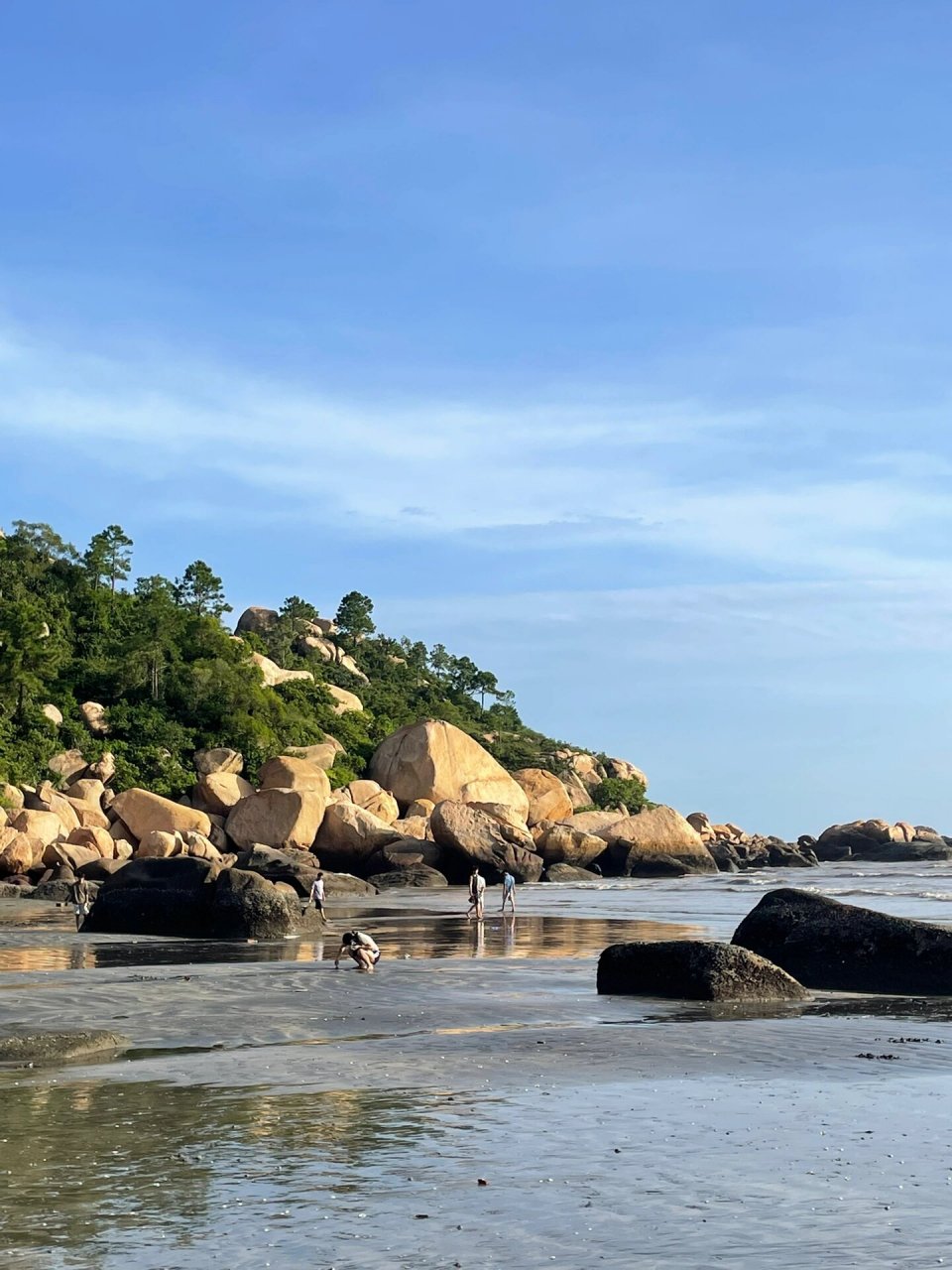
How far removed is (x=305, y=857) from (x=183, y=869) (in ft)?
56.1

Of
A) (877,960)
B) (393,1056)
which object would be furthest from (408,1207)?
(877,960)

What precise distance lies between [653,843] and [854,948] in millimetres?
45713

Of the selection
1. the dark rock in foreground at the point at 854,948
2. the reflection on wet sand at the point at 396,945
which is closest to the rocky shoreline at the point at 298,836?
the reflection on wet sand at the point at 396,945

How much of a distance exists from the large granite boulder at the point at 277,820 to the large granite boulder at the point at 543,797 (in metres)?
17.9

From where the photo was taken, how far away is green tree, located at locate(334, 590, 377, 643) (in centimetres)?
10971

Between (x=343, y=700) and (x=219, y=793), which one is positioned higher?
(x=343, y=700)

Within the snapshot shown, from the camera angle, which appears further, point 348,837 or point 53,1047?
point 348,837

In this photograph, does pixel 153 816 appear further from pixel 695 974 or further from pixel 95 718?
pixel 695 974

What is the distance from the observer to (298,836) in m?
51.3

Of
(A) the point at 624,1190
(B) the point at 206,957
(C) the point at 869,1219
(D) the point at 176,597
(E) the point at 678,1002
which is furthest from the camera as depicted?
(D) the point at 176,597

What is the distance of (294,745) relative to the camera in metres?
69.6

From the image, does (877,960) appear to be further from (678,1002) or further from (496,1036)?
(496,1036)

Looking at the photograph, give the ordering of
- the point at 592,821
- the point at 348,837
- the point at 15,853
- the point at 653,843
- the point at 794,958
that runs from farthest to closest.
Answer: the point at 592,821 < the point at 653,843 < the point at 348,837 < the point at 15,853 < the point at 794,958

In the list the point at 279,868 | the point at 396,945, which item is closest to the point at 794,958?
the point at 396,945
